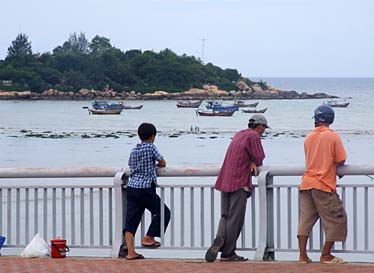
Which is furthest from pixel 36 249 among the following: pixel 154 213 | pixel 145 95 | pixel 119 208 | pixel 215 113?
pixel 145 95

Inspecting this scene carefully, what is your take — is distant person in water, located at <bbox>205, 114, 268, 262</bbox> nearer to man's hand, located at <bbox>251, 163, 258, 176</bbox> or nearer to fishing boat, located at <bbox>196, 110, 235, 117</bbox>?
man's hand, located at <bbox>251, 163, 258, 176</bbox>

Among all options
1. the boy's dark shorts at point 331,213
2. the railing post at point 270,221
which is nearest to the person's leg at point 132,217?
the railing post at point 270,221

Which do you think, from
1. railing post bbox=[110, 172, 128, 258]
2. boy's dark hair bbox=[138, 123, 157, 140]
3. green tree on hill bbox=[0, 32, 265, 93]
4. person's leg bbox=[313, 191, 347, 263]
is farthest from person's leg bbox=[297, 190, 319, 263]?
green tree on hill bbox=[0, 32, 265, 93]

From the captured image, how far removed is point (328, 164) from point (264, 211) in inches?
→ 37.8

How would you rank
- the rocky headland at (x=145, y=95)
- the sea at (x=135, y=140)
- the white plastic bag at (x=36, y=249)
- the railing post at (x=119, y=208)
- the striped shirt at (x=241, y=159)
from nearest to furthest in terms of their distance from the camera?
the striped shirt at (x=241, y=159) < the railing post at (x=119, y=208) < the white plastic bag at (x=36, y=249) < the sea at (x=135, y=140) < the rocky headland at (x=145, y=95)

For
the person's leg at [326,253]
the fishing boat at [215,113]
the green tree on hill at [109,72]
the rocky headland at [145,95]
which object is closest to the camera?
the person's leg at [326,253]

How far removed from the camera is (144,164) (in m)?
11.7

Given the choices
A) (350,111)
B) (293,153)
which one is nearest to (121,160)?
(293,153)

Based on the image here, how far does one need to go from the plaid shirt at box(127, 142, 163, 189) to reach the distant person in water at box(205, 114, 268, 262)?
0.75 metres

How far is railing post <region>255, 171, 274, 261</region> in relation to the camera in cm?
1150

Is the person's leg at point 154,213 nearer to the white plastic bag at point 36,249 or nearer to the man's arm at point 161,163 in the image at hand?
the man's arm at point 161,163

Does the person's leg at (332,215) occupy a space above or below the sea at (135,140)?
above

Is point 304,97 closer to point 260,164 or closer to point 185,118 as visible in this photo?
point 185,118

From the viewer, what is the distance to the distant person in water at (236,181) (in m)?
11.4
